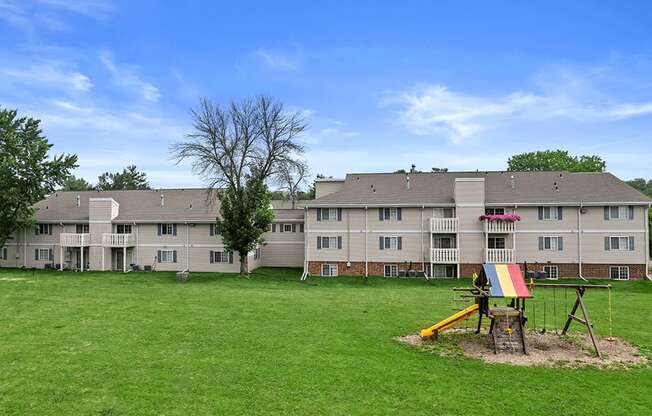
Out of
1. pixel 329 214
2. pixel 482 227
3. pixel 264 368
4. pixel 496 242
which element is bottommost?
pixel 264 368

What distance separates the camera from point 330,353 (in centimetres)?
1199

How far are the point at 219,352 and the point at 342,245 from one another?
2356 cm

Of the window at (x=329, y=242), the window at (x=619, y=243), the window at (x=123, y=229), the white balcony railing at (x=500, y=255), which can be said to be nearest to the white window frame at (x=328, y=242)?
the window at (x=329, y=242)

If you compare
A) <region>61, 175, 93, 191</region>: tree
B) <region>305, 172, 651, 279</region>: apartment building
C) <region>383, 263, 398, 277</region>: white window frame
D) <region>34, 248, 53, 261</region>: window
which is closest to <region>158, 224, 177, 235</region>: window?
<region>34, 248, 53, 261</region>: window

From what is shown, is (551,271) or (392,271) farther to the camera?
(392,271)

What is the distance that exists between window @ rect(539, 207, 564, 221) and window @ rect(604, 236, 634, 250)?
3630 millimetres

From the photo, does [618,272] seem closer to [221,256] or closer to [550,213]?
[550,213]

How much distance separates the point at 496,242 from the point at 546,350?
2236 centimetres

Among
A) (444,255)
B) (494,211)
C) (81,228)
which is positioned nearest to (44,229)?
(81,228)

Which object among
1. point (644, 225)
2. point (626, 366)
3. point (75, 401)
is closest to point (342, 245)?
point (644, 225)

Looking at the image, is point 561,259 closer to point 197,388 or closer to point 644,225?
point 644,225

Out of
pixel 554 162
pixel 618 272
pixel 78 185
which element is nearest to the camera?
pixel 618 272

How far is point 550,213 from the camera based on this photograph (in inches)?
1313

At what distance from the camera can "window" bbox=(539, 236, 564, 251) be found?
33062 mm
